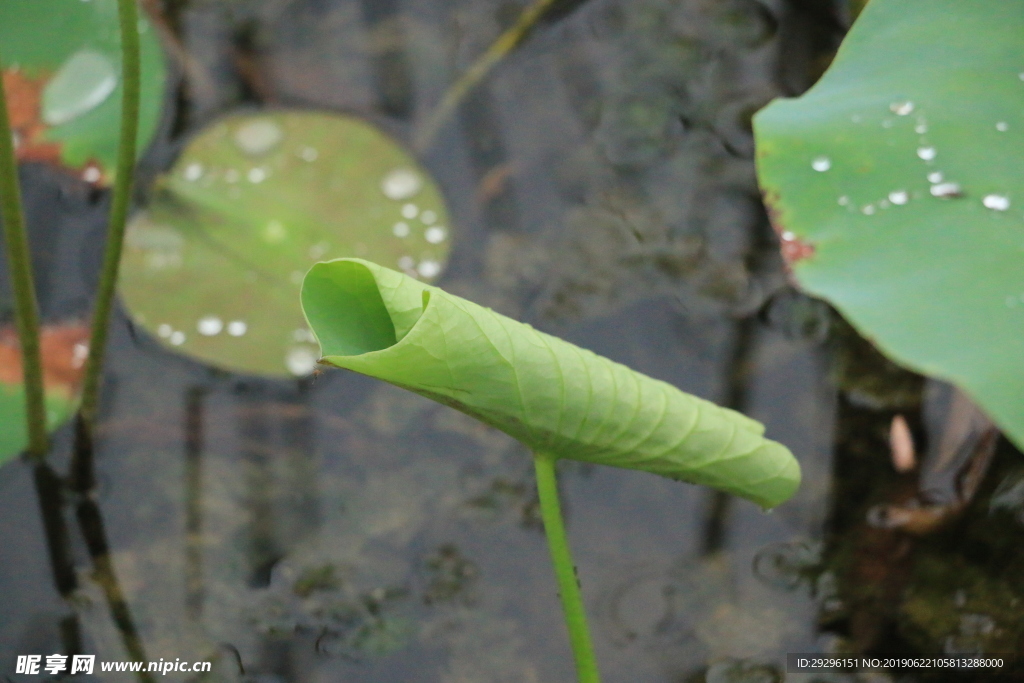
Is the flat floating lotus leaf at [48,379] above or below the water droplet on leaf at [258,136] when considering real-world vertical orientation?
below

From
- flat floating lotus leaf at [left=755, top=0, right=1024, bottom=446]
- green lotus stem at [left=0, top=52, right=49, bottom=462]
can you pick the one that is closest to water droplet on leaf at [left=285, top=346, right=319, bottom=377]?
green lotus stem at [left=0, top=52, right=49, bottom=462]

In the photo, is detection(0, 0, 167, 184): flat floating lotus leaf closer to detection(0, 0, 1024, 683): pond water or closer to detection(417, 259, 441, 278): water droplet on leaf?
detection(0, 0, 1024, 683): pond water

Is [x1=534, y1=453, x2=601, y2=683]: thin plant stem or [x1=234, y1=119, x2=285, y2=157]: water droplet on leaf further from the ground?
[x1=234, y1=119, x2=285, y2=157]: water droplet on leaf

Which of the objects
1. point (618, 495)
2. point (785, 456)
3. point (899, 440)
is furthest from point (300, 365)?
point (899, 440)

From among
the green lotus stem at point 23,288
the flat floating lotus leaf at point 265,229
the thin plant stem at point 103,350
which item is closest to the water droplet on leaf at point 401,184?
the flat floating lotus leaf at point 265,229

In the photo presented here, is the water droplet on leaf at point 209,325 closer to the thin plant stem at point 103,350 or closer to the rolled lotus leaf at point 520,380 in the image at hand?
the thin plant stem at point 103,350

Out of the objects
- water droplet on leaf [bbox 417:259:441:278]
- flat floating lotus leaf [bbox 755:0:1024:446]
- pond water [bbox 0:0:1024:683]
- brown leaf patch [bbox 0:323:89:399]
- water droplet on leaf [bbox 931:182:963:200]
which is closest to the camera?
flat floating lotus leaf [bbox 755:0:1024:446]

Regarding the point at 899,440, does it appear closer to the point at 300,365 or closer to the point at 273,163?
the point at 300,365

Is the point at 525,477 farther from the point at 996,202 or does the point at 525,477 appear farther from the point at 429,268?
the point at 996,202
